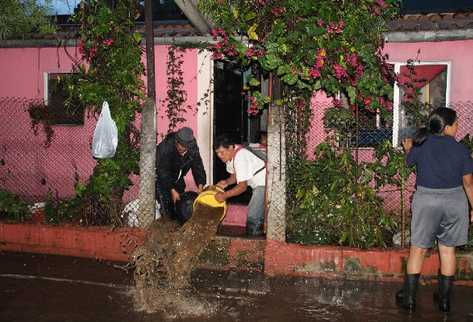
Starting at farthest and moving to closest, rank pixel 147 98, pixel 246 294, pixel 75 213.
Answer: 1. pixel 75 213
2. pixel 147 98
3. pixel 246 294

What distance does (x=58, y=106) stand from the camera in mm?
9039

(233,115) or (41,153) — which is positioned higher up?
(233,115)

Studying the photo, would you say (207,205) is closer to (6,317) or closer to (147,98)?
(147,98)

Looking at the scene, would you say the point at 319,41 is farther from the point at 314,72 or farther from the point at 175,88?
the point at 175,88

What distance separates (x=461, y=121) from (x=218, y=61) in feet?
12.4

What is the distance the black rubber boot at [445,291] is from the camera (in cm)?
492

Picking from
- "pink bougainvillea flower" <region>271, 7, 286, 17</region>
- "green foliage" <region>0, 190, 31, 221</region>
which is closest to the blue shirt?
"pink bougainvillea flower" <region>271, 7, 286, 17</region>

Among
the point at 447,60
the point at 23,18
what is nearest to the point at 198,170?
the point at 447,60

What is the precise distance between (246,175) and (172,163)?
120cm

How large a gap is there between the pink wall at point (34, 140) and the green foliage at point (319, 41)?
413 cm

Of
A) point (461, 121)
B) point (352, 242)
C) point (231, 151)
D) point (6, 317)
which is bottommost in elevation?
point (6, 317)

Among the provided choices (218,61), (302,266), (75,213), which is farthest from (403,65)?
(75,213)

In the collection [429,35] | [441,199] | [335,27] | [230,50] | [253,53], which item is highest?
[429,35]

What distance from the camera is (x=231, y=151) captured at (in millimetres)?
6387
